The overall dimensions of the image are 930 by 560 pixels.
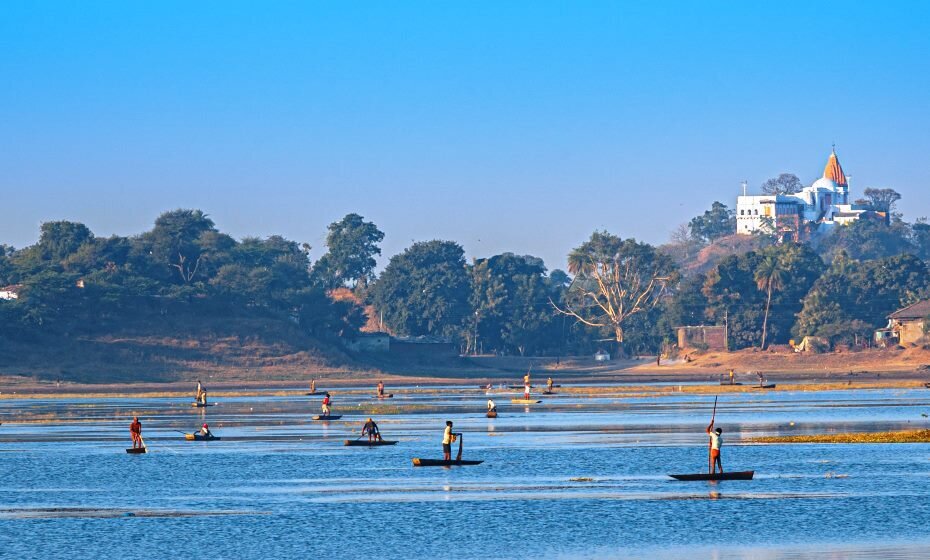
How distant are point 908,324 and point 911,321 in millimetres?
555

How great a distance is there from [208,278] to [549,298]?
152 feet

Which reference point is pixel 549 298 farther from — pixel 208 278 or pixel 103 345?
pixel 103 345

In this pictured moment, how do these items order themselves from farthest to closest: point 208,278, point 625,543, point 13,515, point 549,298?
point 549,298 → point 208,278 → point 13,515 → point 625,543

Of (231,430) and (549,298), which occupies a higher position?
(549,298)

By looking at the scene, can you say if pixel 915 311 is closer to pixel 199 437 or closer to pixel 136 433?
pixel 199 437

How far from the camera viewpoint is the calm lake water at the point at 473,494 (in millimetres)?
34562

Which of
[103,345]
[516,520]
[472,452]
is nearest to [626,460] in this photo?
[472,452]

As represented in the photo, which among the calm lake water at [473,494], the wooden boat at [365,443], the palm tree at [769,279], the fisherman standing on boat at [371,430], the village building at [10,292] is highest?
the palm tree at [769,279]

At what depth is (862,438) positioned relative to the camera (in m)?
57.6

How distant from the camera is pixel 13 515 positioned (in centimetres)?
4084

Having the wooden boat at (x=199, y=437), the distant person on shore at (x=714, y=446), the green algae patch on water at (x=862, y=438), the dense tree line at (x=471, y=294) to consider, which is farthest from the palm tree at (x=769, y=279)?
the distant person on shore at (x=714, y=446)

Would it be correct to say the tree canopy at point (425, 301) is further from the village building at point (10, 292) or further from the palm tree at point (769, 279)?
the village building at point (10, 292)

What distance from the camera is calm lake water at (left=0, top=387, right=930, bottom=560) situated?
34.6 m

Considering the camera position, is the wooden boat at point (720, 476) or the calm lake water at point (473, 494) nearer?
the calm lake water at point (473, 494)
